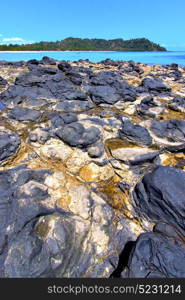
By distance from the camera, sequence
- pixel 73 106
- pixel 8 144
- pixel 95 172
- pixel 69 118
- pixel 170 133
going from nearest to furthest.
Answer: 1. pixel 95 172
2. pixel 8 144
3. pixel 170 133
4. pixel 69 118
5. pixel 73 106

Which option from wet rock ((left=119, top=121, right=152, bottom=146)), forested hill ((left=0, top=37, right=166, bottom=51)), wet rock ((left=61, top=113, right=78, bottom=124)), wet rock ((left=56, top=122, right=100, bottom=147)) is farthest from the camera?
forested hill ((left=0, top=37, right=166, bottom=51))

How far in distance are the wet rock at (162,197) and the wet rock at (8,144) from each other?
1.91 m

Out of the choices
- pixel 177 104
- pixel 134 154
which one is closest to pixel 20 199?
pixel 134 154

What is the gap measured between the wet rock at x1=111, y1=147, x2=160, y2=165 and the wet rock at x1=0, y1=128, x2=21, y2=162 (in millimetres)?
1551

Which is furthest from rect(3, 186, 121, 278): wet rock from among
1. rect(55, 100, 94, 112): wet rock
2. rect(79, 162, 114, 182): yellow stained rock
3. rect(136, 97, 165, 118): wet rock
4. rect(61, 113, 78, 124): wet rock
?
rect(136, 97, 165, 118): wet rock

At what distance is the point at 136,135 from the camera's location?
345 cm

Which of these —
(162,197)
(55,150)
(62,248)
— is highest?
(55,150)

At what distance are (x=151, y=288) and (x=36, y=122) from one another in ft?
10.8

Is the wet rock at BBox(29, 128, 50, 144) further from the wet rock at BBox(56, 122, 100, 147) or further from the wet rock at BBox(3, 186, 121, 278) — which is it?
the wet rock at BBox(3, 186, 121, 278)

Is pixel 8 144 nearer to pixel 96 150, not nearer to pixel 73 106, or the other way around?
pixel 96 150

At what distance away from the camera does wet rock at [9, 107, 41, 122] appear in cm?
394

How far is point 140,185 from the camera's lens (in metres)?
2.41

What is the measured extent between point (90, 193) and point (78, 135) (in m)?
1.26

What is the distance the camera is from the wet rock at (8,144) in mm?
2865
